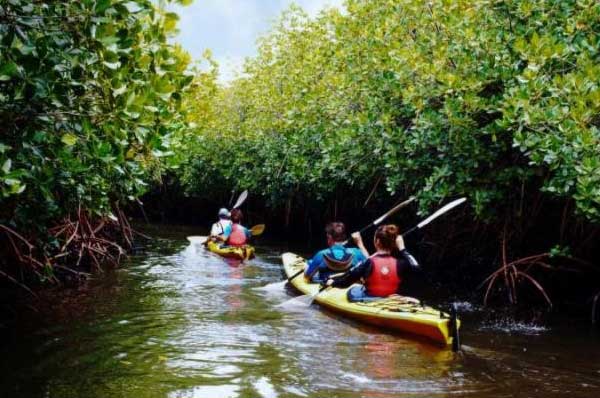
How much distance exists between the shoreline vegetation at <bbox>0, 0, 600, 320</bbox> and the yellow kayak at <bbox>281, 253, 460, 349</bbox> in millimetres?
1598

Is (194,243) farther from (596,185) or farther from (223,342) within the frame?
(596,185)

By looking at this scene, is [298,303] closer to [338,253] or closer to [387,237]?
[338,253]

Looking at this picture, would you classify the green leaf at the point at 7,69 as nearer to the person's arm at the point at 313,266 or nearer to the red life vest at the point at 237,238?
the person's arm at the point at 313,266

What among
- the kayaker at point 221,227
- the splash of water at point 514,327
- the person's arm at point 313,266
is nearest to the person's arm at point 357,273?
the splash of water at point 514,327

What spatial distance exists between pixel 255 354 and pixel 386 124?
439 centimetres

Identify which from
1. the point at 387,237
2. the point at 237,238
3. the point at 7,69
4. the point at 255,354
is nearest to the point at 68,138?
the point at 7,69

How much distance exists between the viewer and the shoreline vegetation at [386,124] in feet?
12.4

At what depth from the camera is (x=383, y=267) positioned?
6.09 m

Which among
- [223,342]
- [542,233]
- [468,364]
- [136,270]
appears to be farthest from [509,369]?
[136,270]

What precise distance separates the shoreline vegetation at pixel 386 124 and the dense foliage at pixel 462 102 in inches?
1.0

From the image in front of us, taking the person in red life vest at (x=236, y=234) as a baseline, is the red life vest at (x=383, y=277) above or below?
below

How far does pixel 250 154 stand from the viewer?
58.3ft

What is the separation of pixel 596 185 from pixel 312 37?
11.7 meters

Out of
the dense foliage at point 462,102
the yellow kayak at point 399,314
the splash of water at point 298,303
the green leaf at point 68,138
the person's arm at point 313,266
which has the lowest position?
the splash of water at point 298,303
